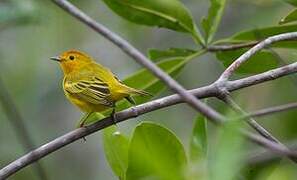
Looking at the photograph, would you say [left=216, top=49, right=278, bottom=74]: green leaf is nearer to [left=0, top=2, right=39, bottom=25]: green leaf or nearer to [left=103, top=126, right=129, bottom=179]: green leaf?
[left=103, top=126, right=129, bottom=179]: green leaf

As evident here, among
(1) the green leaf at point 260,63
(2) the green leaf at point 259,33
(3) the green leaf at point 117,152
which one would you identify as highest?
(2) the green leaf at point 259,33

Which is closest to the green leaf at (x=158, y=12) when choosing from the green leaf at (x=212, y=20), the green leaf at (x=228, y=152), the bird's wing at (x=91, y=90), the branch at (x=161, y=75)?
the green leaf at (x=212, y=20)

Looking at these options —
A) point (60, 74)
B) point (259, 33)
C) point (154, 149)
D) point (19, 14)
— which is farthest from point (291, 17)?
point (60, 74)

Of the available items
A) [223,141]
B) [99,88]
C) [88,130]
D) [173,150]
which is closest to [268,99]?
[99,88]

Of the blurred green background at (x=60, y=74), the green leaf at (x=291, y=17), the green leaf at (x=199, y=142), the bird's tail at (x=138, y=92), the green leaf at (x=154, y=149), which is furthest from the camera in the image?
the blurred green background at (x=60, y=74)

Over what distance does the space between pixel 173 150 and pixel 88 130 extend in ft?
2.07

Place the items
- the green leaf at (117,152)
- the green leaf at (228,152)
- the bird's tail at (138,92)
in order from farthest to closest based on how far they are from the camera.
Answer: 1. the bird's tail at (138,92)
2. the green leaf at (117,152)
3. the green leaf at (228,152)

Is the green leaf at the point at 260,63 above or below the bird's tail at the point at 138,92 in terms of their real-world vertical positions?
below

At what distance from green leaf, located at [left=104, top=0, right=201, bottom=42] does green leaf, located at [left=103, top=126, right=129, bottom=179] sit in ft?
1.76

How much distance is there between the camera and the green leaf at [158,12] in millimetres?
2355

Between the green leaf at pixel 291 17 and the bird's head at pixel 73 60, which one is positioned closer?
the green leaf at pixel 291 17

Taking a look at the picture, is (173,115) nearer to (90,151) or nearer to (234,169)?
(90,151)

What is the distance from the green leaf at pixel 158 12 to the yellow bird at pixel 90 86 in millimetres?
222

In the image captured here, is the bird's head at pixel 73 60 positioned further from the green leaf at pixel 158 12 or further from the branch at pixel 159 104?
the branch at pixel 159 104
